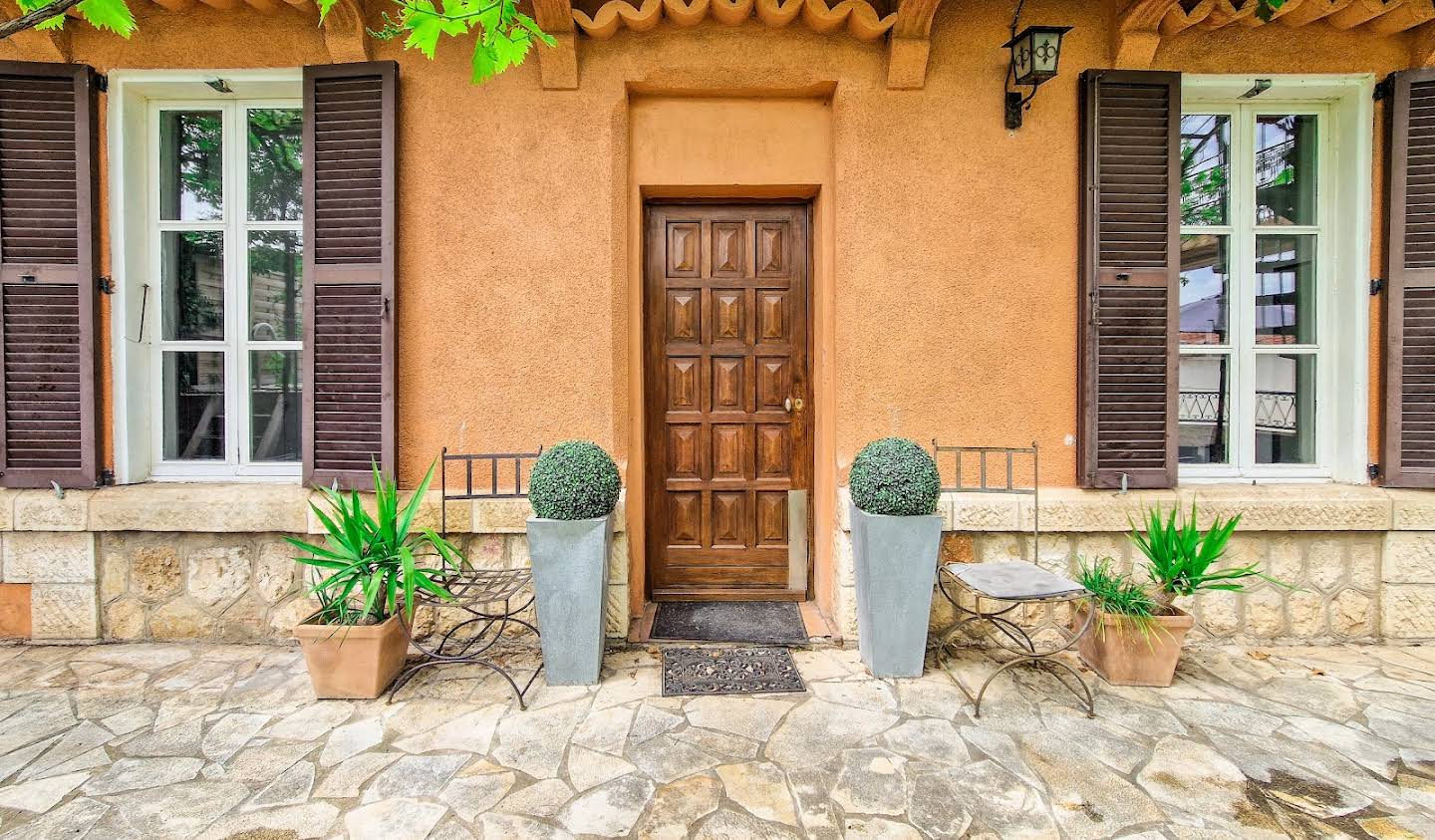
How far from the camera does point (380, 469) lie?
3.16 metres

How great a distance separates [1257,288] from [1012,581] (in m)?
2.42

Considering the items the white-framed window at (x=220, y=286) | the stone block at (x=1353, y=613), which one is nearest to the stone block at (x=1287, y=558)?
the stone block at (x=1353, y=613)

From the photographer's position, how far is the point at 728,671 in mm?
2904

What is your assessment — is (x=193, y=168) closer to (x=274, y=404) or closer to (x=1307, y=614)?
(x=274, y=404)

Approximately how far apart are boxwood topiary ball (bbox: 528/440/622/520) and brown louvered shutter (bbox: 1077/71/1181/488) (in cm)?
247

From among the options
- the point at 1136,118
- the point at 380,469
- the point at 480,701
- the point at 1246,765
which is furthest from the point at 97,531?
the point at 1136,118

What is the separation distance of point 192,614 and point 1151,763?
4.51 m

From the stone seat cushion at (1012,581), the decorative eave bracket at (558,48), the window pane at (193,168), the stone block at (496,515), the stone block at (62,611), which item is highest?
the decorative eave bracket at (558,48)

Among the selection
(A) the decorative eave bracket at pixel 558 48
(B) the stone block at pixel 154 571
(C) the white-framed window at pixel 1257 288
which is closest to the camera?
(A) the decorative eave bracket at pixel 558 48

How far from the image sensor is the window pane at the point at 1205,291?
11.3 ft

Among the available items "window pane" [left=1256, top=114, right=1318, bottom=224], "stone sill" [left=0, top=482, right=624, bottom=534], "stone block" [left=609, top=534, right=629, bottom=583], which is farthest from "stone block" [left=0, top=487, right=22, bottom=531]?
"window pane" [left=1256, top=114, right=1318, bottom=224]

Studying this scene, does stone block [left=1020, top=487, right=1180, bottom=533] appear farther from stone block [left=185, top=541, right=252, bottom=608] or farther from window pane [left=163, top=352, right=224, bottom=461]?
window pane [left=163, top=352, right=224, bottom=461]

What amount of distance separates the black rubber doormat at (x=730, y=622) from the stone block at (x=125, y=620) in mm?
2736

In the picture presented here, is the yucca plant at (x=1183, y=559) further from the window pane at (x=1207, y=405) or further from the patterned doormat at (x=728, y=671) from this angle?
the patterned doormat at (x=728, y=671)
